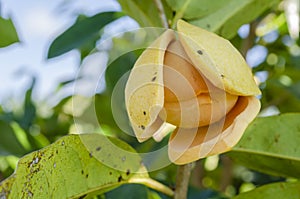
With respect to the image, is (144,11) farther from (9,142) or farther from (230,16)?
(9,142)

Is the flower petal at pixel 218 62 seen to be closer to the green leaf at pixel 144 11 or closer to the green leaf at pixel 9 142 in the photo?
the green leaf at pixel 144 11

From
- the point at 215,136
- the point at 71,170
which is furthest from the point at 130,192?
the point at 215,136

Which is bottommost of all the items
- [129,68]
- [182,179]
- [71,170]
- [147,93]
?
[129,68]

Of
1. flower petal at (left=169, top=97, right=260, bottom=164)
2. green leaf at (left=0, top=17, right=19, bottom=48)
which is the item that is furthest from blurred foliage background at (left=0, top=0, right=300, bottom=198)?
flower petal at (left=169, top=97, right=260, bottom=164)

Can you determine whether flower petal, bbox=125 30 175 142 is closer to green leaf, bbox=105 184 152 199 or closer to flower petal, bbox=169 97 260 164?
flower petal, bbox=169 97 260 164

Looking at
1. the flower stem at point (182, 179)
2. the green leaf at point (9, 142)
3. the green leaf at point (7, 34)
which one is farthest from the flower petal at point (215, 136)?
the green leaf at point (9, 142)

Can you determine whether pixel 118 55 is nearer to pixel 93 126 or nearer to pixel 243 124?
pixel 93 126
